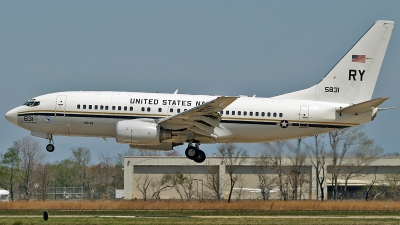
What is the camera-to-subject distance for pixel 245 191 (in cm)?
6981

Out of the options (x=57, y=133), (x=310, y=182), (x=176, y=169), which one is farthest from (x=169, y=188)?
(x=57, y=133)

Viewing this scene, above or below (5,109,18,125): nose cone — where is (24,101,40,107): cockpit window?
above

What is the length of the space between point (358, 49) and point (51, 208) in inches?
887

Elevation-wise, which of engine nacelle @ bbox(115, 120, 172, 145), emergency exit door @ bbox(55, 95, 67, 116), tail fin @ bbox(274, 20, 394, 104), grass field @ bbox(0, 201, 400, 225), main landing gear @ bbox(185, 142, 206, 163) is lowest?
grass field @ bbox(0, 201, 400, 225)

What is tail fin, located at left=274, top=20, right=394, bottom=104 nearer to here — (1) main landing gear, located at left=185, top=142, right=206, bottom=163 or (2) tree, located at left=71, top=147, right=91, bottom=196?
(1) main landing gear, located at left=185, top=142, right=206, bottom=163

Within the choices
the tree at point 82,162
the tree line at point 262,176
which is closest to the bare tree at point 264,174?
the tree line at point 262,176

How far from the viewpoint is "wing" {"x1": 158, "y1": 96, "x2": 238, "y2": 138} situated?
137ft

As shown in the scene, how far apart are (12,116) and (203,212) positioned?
1397cm

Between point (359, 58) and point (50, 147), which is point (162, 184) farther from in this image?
point (359, 58)

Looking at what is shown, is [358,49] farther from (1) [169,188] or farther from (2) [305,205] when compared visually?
(1) [169,188]

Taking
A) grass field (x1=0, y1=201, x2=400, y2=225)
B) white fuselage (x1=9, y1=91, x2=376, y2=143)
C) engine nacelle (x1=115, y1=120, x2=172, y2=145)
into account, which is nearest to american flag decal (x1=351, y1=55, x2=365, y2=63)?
white fuselage (x1=9, y1=91, x2=376, y2=143)

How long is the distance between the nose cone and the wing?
9.89 metres

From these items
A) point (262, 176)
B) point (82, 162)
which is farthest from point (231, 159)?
point (82, 162)

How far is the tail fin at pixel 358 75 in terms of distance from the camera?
46.2 meters
